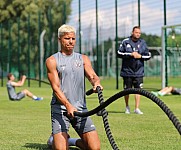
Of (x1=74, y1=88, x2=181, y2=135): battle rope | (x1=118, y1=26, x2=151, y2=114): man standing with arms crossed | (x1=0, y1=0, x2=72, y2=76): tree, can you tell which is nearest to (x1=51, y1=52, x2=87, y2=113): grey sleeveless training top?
(x1=74, y1=88, x2=181, y2=135): battle rope

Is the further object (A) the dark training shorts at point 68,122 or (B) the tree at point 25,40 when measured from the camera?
(B) the tree at point 25,40

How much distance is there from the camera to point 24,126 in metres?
11.0

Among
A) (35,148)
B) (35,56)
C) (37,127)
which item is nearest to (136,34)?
(37,127)

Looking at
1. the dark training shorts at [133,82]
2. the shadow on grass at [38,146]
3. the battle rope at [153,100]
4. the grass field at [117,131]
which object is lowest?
the grass field at [117,131]

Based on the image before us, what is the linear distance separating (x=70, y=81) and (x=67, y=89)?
11 centimetres

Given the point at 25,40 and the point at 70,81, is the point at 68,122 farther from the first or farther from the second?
the point at 25,40

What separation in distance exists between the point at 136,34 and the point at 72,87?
654cm

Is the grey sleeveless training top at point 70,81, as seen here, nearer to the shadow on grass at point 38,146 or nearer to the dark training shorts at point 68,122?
the dark training shorts at point 68,122

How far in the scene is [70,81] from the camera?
687 cm

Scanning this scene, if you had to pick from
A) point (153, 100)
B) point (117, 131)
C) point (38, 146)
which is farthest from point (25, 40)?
point (153, 100)

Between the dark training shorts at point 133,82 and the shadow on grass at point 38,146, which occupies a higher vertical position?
the dark training shorts at point 133,82

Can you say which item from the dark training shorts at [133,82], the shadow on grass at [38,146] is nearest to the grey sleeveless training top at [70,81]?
the shadow on grass at [38,146]

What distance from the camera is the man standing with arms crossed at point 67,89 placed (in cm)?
672

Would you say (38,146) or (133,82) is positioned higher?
(133,82)
